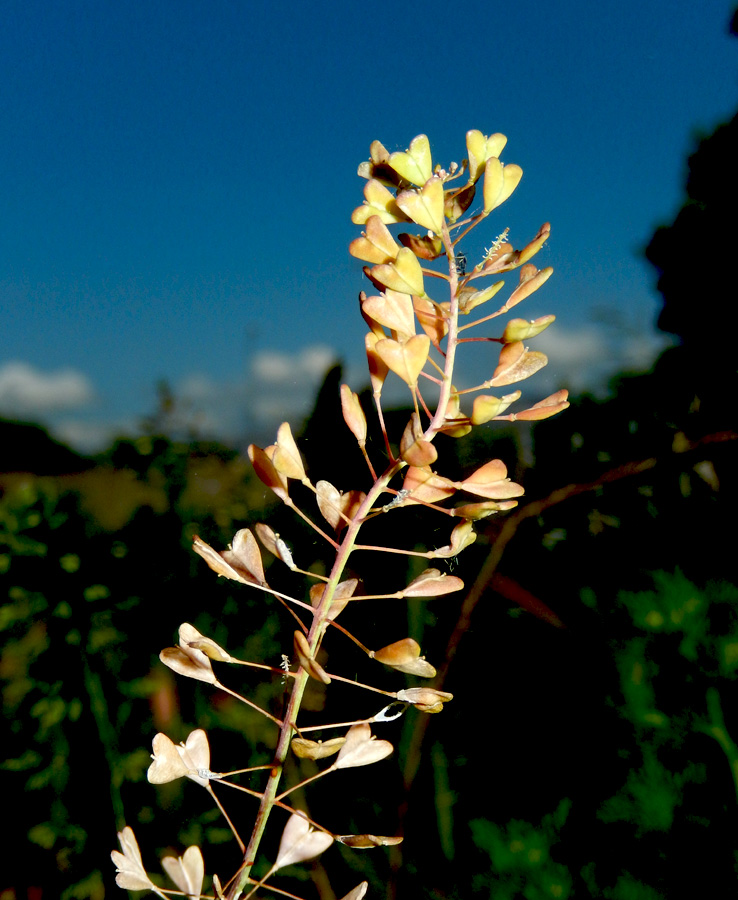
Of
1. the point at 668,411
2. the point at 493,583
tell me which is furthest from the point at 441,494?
the point at 668,411

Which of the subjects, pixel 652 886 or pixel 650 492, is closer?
pixel 652 886

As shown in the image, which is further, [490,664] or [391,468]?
[490,664]

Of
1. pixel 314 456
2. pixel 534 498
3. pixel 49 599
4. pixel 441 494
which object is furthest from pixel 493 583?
pixel 49 599

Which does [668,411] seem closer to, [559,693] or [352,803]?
[559,693]

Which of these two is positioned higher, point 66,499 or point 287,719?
point 66,499

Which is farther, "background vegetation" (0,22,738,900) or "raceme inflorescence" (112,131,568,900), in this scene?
"background vegetation" (0,22,738,900)

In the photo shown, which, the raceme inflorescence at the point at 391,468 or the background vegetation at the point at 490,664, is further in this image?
the background vegetation at the point at 490,664

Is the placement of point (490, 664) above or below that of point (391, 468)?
below

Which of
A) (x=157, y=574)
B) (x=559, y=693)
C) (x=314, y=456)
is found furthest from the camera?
(x=157, y=574)

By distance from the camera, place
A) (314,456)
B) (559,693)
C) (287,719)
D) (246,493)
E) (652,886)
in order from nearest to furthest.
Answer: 1. (287,719)
2. (652,886)
3. (559,693)
4. (314,456)
5. (246,493)

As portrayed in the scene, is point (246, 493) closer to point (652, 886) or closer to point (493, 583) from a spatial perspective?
point (493, 583)

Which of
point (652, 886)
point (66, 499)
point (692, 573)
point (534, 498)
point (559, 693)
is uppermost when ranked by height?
point (66, 499)
